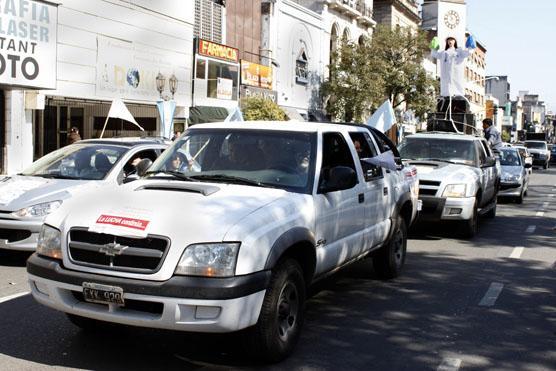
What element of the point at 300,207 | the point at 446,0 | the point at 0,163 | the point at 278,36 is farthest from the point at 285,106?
the point at 446,0

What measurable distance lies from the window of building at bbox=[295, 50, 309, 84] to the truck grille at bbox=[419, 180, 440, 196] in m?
26.6

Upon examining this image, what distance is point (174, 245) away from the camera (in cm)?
421

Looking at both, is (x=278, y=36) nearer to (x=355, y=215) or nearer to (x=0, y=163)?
(x=0, y=163)

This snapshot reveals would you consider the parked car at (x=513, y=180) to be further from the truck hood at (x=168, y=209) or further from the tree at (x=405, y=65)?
the tree at (x=405, y=65)

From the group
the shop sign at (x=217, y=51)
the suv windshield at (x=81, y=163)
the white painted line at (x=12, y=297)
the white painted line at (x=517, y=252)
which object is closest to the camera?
the white painted line at (x=12, y=297)

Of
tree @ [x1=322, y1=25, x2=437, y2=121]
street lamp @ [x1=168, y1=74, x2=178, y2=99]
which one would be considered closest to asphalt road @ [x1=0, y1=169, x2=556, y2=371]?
street lamp @ [x1=168, y1=74, x2=178, y2=99]

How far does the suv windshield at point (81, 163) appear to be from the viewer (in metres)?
8.87

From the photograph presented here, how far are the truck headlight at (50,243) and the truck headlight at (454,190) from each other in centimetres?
761

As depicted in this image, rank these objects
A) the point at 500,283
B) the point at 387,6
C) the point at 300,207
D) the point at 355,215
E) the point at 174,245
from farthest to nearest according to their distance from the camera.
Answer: the point at 387,6, the point at 500,283, the point at 355,215, the point at 300,207, the point at 174,245

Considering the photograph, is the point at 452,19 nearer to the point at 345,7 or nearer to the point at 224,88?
the point at 345,7

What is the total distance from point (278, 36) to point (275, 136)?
2951 centimetres

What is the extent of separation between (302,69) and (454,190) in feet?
90.6

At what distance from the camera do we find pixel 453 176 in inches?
436

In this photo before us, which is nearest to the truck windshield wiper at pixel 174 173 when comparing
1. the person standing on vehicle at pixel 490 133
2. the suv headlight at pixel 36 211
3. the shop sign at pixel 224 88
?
the suv headlight at pixel 36 211
